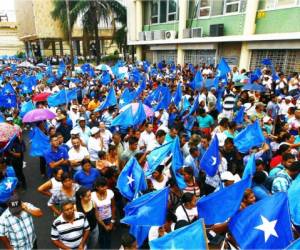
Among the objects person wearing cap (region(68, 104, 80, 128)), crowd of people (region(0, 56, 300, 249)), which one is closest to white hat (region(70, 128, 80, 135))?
crowd of people (region(0, 56, 300, 249))

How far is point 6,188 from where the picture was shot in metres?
4.46

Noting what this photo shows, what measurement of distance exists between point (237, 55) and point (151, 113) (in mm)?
10835

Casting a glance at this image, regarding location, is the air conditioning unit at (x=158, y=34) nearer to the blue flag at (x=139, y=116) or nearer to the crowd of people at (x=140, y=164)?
the crowd of people at (x=140, y=164)

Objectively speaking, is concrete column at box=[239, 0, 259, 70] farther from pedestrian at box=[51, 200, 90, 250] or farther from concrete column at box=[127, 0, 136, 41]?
pedestrian at box=[51, 200, 90, 250]

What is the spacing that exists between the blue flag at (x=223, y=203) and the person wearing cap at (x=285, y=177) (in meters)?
0.70

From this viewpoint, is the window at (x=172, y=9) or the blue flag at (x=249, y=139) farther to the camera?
the window at (x=172, y=9)

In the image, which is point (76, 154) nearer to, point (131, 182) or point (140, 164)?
point (140, 164)

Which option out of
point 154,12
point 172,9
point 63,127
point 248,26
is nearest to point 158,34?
point 172,9

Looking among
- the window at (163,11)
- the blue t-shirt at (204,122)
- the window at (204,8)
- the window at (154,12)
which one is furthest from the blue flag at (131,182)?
the window at (154,12)

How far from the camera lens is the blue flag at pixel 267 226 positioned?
3008mm

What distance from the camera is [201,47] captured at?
19047mm

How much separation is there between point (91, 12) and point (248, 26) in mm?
14123

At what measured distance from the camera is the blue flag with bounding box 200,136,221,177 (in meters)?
4.88

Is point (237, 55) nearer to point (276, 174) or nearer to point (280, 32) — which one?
point (280, 32)
